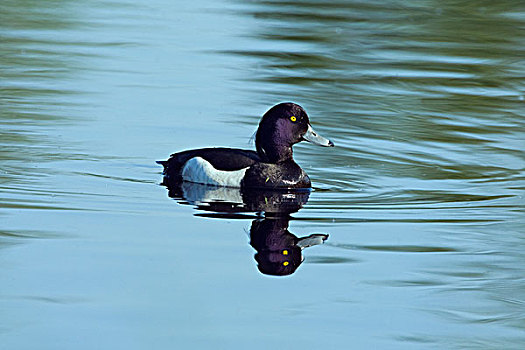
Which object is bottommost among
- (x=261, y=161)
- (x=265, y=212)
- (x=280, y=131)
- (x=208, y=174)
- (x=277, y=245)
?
(x=277, y=245)

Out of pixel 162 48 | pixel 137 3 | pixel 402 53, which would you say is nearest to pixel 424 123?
pixel 402 53

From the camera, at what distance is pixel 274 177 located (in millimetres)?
9797

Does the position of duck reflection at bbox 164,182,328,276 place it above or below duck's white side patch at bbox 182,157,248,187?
below

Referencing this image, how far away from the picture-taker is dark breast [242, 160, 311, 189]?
383 inches

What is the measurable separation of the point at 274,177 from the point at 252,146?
5.40 ft

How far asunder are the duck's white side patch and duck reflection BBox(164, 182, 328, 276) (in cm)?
6

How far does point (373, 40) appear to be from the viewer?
1641cm

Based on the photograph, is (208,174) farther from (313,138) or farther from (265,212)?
(265,212)

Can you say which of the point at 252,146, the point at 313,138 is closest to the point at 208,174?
the point at 313,138

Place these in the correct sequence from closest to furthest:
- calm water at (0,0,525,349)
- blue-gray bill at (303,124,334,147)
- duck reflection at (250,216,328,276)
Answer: calm water at (0,0,525,349) → duck reflection at (250,216,328,276) → blue-gray bill at (303,124,334,147)

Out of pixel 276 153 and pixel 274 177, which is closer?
pixel 274 177

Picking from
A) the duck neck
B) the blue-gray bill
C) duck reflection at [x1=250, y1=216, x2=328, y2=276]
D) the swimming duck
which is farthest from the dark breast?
duck reflection at [x1=250, y1=216, x2=328, y2=276]

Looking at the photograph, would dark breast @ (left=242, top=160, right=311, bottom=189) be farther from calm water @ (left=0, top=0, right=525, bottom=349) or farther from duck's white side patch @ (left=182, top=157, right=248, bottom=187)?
calm water @ (left=0, top=0, right=525, bottom=349)

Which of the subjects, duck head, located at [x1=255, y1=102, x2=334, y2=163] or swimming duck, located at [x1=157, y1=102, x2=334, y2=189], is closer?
swimming duck, located at [x1=157, y1=102, x2=334, y2=189]
